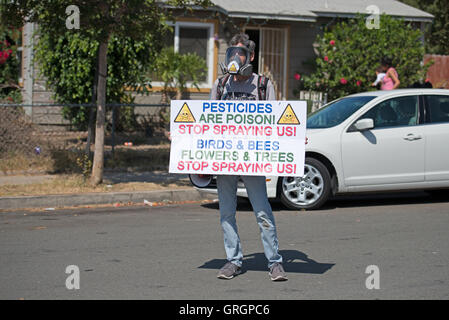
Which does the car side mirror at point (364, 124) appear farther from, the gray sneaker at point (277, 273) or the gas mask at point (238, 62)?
the gray sneaker at point (277, 273)

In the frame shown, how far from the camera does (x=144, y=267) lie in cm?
667

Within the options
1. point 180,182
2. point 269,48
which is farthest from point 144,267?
point 269,48

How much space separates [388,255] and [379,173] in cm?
294

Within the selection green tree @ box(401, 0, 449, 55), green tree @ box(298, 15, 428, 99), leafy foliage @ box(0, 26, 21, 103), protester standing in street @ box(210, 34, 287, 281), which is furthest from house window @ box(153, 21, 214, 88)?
protester standing in street @ box(210, 34, 287, 281)

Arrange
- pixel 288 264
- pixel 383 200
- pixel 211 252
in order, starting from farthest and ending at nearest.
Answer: pixel 383 200, pixel 211 252, pixel 288 264

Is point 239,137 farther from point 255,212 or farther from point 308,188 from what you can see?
point 308,188

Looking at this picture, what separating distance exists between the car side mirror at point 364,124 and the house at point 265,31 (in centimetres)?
813

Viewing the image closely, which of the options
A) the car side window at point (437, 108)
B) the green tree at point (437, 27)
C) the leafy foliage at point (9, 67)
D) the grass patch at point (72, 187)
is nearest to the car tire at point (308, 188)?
the car side window at point (437, 108)

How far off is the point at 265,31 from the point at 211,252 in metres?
12.9

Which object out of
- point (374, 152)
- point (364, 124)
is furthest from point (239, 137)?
point (374, 152)

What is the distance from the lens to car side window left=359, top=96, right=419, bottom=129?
33.3 feet

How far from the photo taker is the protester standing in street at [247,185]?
617 cm

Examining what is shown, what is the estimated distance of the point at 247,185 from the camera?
6309mm
